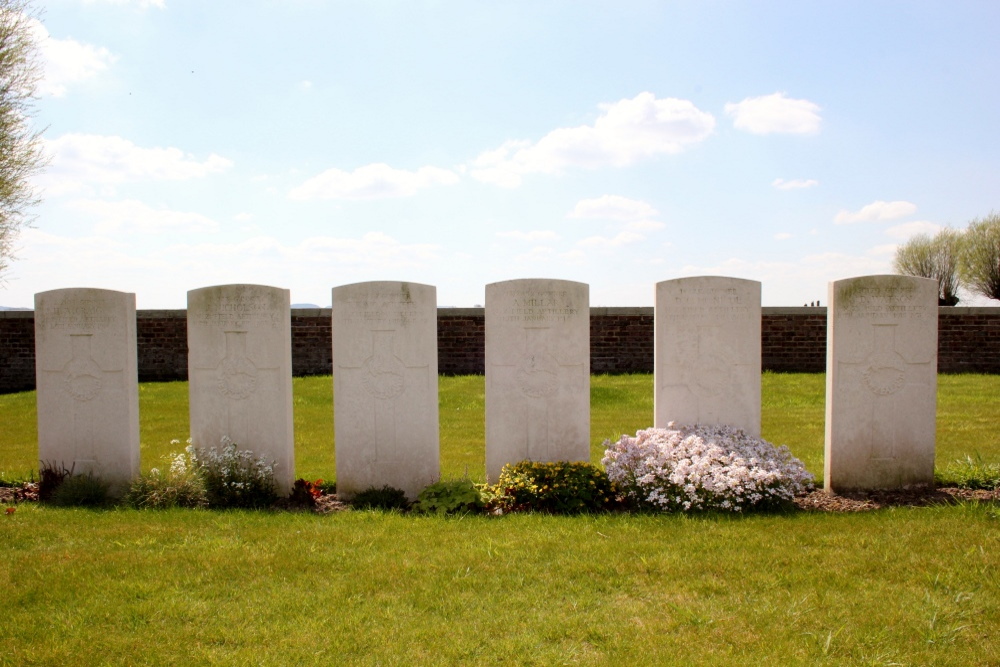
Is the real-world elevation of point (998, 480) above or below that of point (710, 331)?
below

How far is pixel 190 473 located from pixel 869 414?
19.3ft

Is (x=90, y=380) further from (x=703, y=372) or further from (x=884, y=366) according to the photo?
(x=884, y=366)

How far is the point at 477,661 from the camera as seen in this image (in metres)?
3.17

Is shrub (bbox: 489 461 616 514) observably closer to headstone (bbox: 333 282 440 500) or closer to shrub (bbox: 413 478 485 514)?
shrub (bbox: 413 478 485 514)

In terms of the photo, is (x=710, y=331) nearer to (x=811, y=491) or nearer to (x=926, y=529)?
(x=811, y=491)

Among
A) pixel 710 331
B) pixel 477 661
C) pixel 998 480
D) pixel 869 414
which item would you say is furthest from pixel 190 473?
pixel 998 480

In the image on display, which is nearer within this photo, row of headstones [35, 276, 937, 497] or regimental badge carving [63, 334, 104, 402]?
row of headstones [35, 276, 937, 497]

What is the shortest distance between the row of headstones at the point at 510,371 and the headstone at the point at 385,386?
0.5 inches

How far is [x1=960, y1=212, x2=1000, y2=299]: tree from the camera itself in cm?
3022

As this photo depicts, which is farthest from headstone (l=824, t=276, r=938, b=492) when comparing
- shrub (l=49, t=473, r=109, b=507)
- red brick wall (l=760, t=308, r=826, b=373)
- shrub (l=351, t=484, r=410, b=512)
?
red brick wall (l=760, t=308, r=826, b=373)

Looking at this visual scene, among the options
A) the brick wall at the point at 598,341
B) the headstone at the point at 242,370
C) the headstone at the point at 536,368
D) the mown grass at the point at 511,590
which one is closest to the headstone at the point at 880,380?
the mown grass at the point at 511,590

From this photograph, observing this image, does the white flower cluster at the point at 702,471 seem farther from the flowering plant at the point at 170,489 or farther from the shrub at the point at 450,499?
the flowering plant at the point at 170,489

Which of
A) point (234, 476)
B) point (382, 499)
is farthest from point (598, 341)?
point (234, 476)

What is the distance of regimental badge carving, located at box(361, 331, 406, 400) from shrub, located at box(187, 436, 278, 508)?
3.66 ft
